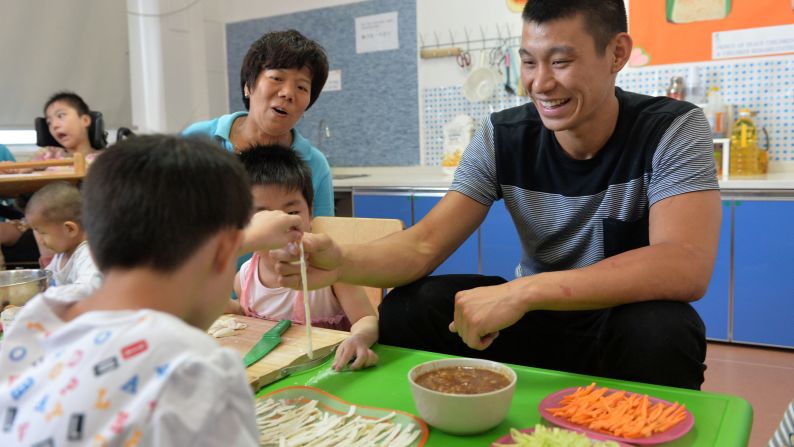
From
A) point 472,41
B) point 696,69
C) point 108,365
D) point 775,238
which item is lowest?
point 775,238

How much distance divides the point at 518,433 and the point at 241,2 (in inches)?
196

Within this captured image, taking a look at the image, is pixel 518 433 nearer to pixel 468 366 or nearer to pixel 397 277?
pixel 468 366

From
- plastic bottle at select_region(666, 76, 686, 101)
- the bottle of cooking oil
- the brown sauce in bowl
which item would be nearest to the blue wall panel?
plastic bottle at select_region(666, 76, 686, 101)

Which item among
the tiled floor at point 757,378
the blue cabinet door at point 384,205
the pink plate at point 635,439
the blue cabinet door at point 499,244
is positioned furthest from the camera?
the blue cabinet door at point 384,205

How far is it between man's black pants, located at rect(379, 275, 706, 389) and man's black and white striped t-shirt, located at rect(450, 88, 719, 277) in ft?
0.68

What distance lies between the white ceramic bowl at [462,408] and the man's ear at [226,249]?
0.35 meters

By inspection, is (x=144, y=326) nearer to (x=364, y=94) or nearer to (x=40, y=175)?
(x=40, y=175)

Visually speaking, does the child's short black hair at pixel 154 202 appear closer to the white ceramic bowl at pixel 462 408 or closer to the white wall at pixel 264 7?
the white ceramic bowl at pixel 462 408

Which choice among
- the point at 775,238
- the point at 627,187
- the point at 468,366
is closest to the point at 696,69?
the point at 775,238

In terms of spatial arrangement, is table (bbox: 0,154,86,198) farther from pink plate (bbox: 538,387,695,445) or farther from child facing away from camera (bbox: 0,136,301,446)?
pink plate (bbox: 538,387,695,445)

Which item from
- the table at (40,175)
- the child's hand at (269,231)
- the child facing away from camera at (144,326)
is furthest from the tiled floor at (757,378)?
the table at (40,175)

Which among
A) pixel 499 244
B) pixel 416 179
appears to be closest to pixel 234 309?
pixel 499 244

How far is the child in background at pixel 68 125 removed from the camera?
355cm

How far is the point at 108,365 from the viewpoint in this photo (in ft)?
1.91
